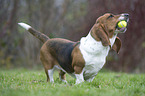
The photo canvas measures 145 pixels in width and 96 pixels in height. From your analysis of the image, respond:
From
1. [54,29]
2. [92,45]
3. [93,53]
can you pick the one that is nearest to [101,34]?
[92,45]

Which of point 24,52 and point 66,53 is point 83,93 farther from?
point 24,52

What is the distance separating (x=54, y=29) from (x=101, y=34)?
9.12 m

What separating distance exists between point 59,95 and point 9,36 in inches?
394

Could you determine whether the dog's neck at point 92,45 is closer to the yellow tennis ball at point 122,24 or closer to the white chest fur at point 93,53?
the white chest fur at point 93,53

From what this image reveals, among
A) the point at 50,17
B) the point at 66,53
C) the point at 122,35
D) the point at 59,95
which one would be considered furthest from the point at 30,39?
the point at 59,95

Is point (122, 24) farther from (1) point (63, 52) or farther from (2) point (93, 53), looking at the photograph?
(1) point (63, 52)

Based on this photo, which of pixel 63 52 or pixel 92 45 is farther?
pixel 63 52

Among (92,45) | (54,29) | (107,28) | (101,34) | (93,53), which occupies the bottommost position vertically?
(93,53)

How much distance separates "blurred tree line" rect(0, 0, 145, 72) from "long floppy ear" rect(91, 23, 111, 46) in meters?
5.25

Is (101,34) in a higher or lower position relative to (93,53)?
higher

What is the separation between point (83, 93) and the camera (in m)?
3.09

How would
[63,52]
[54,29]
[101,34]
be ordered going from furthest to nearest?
[54,29], [63,52], [101,34]

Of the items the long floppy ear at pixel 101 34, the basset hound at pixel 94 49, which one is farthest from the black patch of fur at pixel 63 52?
the long floppy ear at pixel 101 34

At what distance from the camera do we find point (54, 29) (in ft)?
41.8
